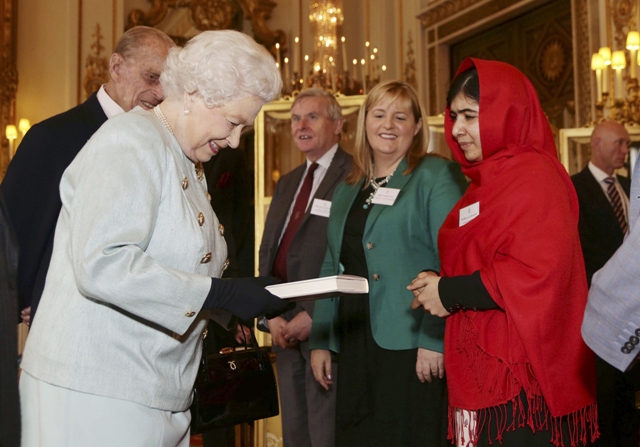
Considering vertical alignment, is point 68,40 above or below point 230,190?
above

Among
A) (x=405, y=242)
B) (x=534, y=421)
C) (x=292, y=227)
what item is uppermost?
(x=292, y=227)

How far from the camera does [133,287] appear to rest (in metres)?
1.53

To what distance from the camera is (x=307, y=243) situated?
3619mm

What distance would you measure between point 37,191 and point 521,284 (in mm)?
1469

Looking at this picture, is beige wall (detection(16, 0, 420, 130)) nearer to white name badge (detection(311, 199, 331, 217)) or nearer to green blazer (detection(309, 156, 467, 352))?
white name badge (detection(311, 199, 331, 217))

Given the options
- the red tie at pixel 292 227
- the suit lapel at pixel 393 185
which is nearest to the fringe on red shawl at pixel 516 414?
the suit lapel at pixel 393 185

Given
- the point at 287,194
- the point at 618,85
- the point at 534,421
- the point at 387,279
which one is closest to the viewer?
the point at 534,421

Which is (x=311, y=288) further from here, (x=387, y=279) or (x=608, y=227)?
(x=608, y=227)

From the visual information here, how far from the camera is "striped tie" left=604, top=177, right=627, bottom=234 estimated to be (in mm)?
4773

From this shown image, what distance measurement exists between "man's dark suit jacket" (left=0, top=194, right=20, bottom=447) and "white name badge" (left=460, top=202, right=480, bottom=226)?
148 cm

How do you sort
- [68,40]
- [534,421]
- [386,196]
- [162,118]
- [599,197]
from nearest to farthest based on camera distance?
[162,118]
[534,421]
[386,196]
[599,197]
[68,40]

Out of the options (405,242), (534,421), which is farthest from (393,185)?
(534,421)

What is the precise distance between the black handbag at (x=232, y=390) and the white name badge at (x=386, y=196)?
0.79 m

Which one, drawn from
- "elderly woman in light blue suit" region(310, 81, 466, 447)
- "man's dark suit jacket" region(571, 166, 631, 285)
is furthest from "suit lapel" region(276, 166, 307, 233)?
"man's dark suit jacket" region(571, 166, 631, 285)
